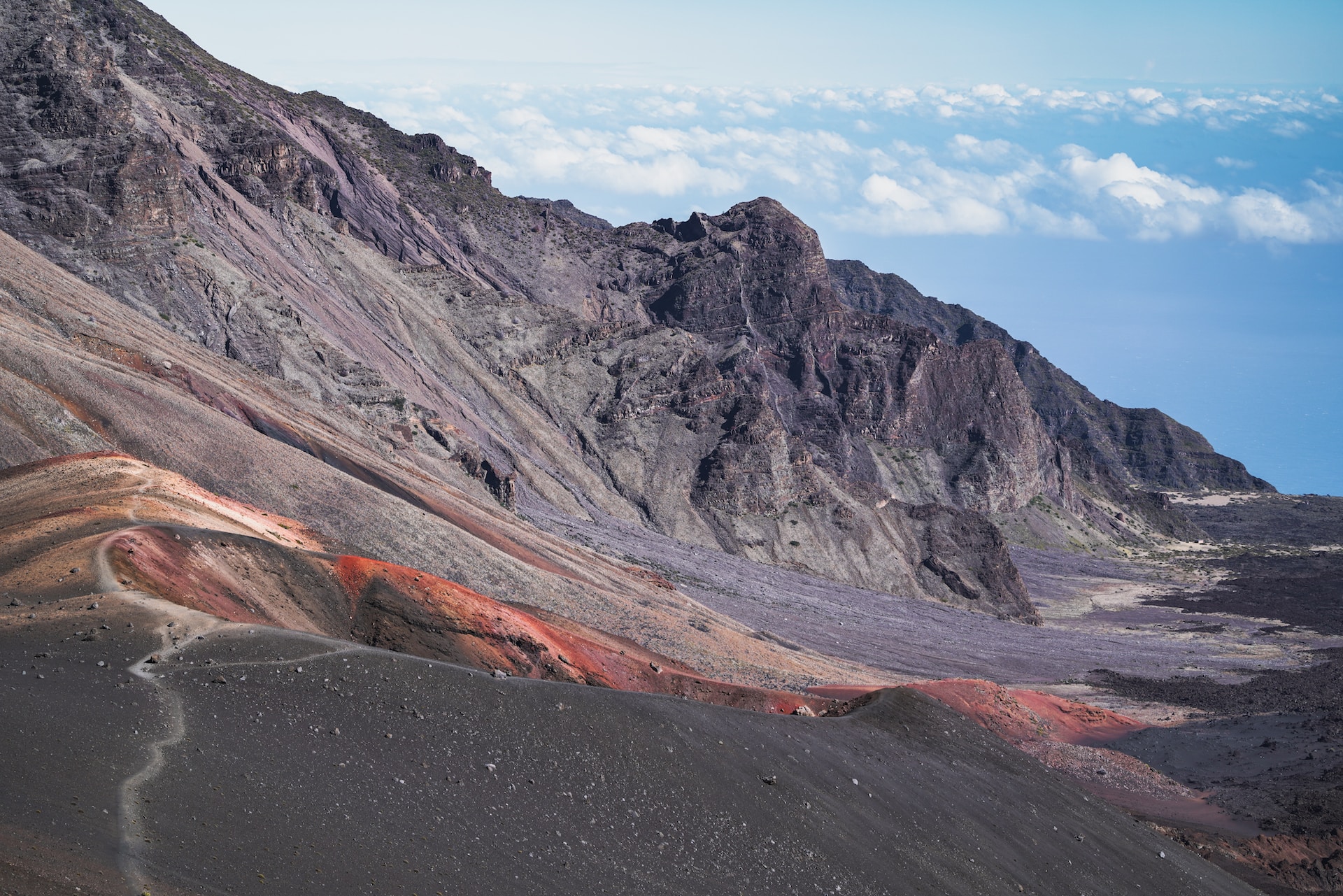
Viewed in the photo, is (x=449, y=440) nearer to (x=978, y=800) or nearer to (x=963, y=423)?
(x=978, y=800)

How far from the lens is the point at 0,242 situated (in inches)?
Answer: 2046

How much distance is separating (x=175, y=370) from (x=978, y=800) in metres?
39.4

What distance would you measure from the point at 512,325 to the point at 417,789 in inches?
3068

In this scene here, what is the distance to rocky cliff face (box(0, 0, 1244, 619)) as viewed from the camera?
6425 cm

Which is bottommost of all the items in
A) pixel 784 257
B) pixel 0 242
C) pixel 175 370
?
pixel 175 370

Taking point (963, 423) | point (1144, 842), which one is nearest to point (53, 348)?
point (1144, 842)

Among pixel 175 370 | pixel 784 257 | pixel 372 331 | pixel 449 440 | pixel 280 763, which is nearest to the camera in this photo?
pixel 280 763

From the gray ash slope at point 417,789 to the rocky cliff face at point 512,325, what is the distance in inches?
859

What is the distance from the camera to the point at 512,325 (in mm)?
93312

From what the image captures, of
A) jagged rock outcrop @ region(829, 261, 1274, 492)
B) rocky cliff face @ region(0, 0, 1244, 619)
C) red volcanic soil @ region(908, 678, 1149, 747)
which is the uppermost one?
jagged rock outcrop @ region(829, 261, 1274, 492)

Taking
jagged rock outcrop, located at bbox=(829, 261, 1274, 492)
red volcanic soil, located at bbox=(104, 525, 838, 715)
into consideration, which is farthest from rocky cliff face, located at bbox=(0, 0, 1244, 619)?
jagged rock outcrop, located at bbox=(829, 261, 1274, 492)

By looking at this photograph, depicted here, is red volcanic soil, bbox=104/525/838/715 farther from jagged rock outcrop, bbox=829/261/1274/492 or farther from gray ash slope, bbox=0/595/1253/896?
jagged rock outcrop, bbox=829/261/1274/492

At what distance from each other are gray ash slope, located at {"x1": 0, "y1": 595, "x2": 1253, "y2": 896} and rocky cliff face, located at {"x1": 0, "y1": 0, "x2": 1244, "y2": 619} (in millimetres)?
21828

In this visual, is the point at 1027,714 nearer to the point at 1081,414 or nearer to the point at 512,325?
the point at 512,325
